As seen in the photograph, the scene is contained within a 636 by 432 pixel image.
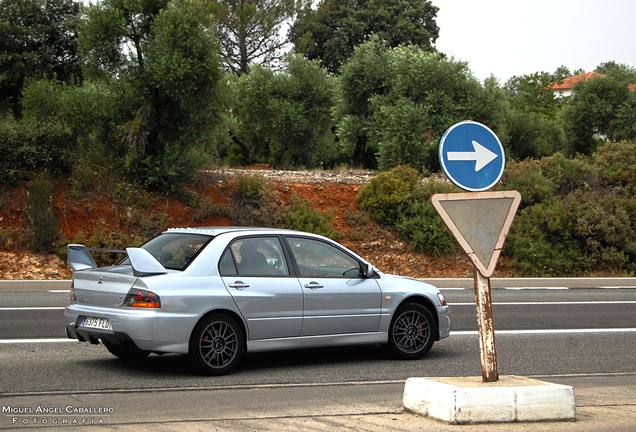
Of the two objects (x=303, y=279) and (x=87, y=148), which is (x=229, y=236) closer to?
(x=303, y=279)

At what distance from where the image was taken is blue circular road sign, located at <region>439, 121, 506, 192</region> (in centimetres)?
597

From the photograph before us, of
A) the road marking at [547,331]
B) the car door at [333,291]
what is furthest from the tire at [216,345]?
the road marking at [547,331]

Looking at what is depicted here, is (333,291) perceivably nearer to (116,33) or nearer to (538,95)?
(116,33)

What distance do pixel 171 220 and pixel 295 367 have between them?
47.9 feet

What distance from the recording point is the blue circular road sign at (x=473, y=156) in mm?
5973

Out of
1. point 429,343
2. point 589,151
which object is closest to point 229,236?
point 429,343

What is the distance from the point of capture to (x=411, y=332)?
8.75 meters

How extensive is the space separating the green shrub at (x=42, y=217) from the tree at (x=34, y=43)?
7944mm

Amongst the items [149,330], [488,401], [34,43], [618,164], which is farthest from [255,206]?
[488,401]

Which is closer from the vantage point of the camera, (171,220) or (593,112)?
(171,220)

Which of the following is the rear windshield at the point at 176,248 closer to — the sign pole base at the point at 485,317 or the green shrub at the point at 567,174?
the sign pole base at the point at 485,317

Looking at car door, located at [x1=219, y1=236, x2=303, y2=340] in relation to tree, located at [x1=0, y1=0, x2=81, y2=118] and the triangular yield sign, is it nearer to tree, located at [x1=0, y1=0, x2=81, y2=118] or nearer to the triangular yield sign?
the triangular yield sign

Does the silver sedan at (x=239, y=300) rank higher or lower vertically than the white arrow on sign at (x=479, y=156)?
lower

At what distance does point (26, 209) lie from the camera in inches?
809
